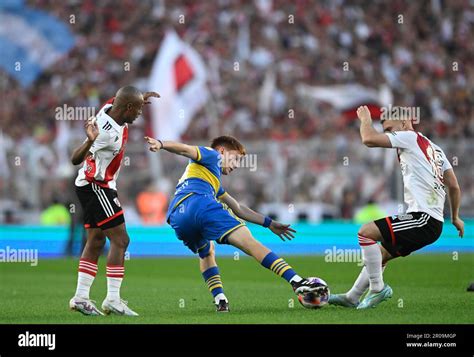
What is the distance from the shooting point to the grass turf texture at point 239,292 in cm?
926

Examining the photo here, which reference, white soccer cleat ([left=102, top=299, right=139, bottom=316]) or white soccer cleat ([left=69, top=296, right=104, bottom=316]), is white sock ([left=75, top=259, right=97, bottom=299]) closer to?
white soccer cleat ([left=69, top=296, right=104, bottom=316])

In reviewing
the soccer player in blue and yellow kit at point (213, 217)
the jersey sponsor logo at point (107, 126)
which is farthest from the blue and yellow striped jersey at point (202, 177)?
the jersey sponsor logo at point (107, 126)

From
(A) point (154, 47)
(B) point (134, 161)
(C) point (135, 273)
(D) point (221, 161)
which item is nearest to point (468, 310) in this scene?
(D) point (221, 161)

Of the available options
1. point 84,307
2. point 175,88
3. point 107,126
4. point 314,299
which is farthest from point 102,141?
point 175,88

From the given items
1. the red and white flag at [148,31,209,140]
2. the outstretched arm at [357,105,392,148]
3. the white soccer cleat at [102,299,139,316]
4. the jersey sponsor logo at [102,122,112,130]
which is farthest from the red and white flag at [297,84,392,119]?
the white soccer cleat at [102,299,139,316]

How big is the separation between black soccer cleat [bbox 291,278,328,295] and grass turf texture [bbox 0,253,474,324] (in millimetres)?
215

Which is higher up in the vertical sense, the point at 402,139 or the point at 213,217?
the point at 402,139

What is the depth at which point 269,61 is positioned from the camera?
2880 centimetres

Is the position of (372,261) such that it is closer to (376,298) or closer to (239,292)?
(376,298)

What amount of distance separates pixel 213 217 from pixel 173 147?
91 cm

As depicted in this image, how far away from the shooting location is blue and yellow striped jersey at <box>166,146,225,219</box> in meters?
9.80

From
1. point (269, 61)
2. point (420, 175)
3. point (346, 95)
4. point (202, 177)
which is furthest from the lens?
point (269, 61)

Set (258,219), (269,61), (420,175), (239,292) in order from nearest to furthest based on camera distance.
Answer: (420,175), (258,219), (239,292), (269,61)

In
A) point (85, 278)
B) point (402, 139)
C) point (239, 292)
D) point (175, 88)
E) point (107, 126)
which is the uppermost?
point (175, 88)
